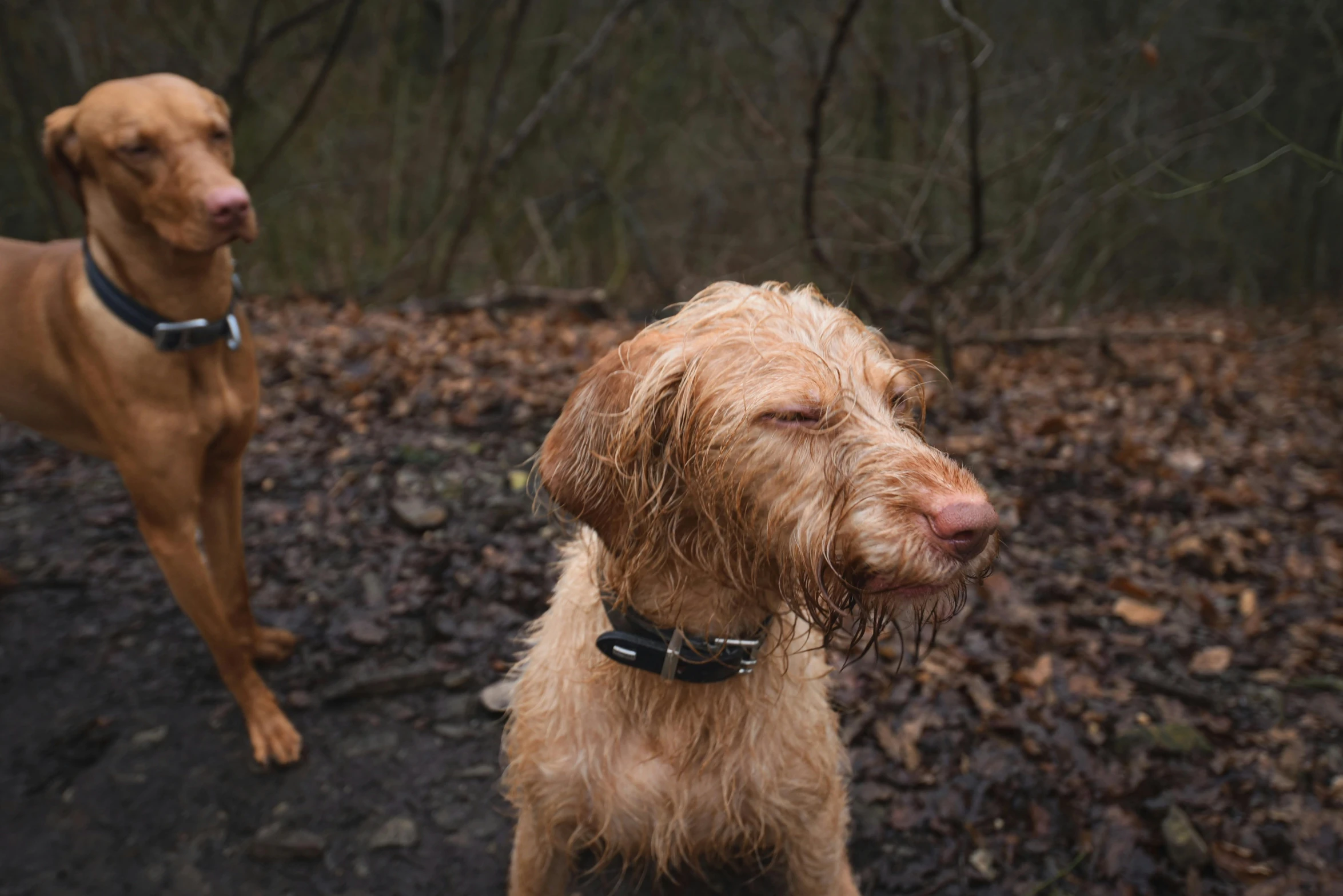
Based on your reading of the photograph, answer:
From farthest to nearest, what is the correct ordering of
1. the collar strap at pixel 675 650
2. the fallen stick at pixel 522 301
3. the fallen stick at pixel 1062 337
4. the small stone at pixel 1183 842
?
the fallen stick at pixel 522 301
the fallen stick at pixel 1062 337
the small stone at pixel 1183 842
the collar strap at pixel 675 650

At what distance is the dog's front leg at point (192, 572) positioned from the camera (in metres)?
2.81

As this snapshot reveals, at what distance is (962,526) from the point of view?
1.38m

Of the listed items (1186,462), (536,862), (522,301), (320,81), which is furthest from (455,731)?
(320,81)

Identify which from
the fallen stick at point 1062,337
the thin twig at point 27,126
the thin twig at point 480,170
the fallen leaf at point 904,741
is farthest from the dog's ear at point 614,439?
the thin twig at point 27,126

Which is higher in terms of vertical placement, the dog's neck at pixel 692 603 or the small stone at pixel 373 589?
the dog's neck at pixel 692 603

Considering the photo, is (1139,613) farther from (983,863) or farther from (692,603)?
(692,603)

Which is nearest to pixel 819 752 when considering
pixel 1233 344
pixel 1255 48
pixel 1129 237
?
pixel 1233 344

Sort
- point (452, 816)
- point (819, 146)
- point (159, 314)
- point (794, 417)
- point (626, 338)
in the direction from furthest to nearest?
point (819, 146), point (626, 338), point (452, 816), point (159, 314), point (794, 417)

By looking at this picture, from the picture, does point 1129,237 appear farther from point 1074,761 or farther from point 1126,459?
point 1074,761

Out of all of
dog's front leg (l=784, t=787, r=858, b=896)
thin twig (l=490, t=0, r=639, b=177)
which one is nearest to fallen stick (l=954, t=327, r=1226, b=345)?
thin twig (l=490, t=0, r=639, b=177)

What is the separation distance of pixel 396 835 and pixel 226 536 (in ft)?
4.62

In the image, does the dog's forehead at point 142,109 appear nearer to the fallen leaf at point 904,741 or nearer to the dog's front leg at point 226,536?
the dog's front leg at point 226,536

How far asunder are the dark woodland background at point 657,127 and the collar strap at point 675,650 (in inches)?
261

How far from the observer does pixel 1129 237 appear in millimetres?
10922
